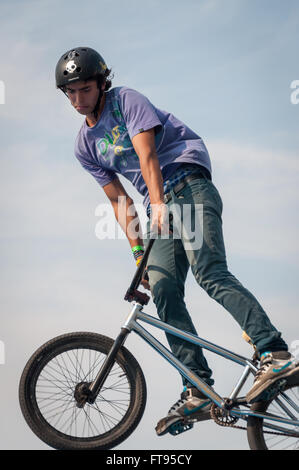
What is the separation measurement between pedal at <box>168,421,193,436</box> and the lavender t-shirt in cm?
187

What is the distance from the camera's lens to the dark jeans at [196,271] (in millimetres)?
4605

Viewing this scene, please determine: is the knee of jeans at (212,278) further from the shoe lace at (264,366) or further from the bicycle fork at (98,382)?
the bicycle fork at (98,382)

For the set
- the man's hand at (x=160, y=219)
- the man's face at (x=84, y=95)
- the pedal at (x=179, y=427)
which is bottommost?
the pedal at (x=179, y=427)

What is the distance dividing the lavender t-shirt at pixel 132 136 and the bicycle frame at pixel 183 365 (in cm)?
107

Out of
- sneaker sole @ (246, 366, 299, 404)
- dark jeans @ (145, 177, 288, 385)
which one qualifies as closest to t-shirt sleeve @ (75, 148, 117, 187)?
dark jeans @ (145, 177, 288, 385)

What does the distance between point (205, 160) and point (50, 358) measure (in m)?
2.10

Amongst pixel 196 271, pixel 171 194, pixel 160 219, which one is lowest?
pixel 196 271

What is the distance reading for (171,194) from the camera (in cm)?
500

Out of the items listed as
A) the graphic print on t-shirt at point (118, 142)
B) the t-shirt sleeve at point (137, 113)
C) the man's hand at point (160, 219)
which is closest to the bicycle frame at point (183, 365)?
the man's hand at point (160, 219)

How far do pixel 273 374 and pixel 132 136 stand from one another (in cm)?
220

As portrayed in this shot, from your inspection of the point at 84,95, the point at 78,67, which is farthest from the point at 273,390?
the point at 78,67

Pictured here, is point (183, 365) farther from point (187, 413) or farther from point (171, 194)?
point (171, 194)

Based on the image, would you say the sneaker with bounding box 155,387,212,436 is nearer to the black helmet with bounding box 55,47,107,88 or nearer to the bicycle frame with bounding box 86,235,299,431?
the bicycle frame with bounding box 86,235,299,431

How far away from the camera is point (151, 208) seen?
4.73 metres
